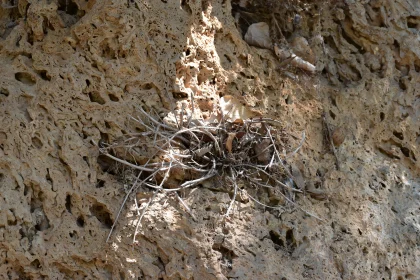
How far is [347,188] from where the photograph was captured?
9.50ft

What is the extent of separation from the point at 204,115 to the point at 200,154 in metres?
0.24

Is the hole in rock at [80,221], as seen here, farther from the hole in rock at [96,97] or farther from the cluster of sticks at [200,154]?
the hole in rock at [96,97]

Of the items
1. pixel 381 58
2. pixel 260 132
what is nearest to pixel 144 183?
pixel 260 132

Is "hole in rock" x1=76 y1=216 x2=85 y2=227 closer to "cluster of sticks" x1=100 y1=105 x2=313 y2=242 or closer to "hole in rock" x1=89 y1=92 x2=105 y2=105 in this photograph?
"cluster of sticks" x1=100 y1=105 x2=313 y2=242

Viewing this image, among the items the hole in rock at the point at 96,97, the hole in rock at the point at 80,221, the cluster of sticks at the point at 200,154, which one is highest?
the hole in rock at the point at 96,97

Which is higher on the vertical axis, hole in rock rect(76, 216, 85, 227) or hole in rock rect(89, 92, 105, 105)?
hole in rock rect(89, 92, 105, 105)

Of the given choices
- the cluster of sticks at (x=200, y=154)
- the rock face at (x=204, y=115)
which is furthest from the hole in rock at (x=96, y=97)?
the cluster of sticks at (x=200, y=154)

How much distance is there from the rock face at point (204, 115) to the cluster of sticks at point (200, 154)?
0.23 feet

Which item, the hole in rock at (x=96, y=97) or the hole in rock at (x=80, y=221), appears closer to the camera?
the hole in rock at (x=80, y=221)

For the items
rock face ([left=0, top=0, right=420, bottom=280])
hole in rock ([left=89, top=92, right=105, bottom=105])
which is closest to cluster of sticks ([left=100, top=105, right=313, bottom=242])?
rock face ([left=0, top=0, right=420, bottom=280])

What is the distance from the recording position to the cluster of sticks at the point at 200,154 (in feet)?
8.38

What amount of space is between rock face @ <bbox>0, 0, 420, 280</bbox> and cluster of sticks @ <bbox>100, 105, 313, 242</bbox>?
7 cm

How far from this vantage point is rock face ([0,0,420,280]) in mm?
2389

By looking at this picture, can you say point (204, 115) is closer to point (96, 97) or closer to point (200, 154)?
point (200, 154)
